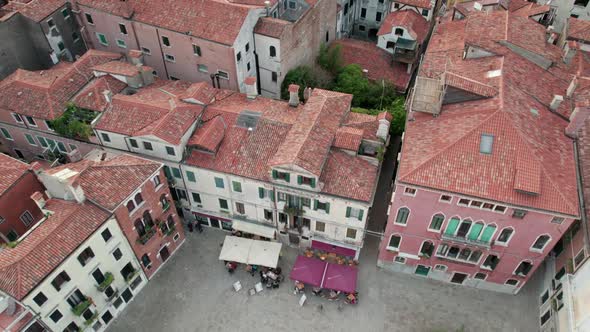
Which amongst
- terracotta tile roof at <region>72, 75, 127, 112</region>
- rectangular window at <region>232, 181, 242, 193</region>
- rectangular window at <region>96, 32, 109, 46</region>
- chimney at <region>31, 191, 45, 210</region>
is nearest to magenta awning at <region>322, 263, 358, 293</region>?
rectangular window at <region>232, 181, 242, 193</region>

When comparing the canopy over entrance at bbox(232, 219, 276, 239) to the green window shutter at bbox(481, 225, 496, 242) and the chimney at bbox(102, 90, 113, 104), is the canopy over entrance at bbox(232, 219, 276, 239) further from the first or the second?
the green window shutter at bbox(481, 225, 496, 242)

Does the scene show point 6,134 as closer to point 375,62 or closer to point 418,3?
point 375,62

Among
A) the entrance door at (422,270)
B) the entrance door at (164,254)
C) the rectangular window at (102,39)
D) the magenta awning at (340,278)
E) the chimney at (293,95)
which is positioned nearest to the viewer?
the magenta awning at (340,278)

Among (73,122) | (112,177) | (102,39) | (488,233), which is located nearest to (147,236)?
(112,177)

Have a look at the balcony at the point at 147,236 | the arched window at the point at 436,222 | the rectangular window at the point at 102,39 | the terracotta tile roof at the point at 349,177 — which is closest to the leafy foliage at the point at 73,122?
the balcony at the point at 147,236

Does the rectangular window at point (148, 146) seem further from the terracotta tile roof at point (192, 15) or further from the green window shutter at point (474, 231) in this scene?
the green window shutter at point (474, 231)

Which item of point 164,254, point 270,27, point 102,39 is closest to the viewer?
point 164,254

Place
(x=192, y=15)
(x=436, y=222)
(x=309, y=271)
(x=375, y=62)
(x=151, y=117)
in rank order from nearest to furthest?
1. (x=436, y=222)
2. (x=151, y=117)
3. (x=309, y=271)
4. (x=192, y=15)
5. (x=375, y=62)
